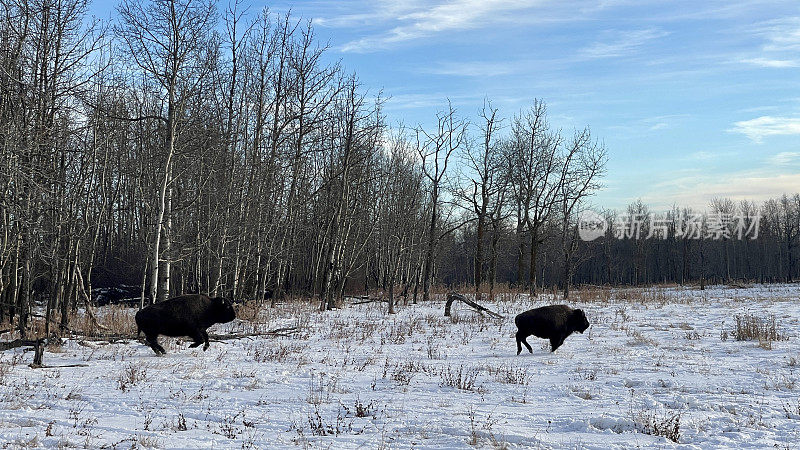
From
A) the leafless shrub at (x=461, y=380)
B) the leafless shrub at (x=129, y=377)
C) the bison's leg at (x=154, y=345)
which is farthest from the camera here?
the bison's leg at (x=154, y=345)

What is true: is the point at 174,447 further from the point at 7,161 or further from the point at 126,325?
the point at 126,325

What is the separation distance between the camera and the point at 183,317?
12430 mm

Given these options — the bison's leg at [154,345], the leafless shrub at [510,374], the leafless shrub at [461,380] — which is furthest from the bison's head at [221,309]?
the leafless shrub at [510,374]

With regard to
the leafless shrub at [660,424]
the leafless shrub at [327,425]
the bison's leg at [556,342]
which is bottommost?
the leafless shrub at [327,425]

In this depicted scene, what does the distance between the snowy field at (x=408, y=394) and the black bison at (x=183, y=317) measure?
1.45ft

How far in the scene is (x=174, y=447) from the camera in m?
5.89

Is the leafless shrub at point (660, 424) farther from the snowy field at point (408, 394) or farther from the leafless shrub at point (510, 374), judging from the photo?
the leafless shrub at point (510, 374)

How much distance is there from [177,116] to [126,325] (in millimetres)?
5995

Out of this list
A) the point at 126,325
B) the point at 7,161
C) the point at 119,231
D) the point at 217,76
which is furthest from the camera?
the point at 119,231

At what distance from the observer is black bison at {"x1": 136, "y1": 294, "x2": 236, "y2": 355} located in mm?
12109

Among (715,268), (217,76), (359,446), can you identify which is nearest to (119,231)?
(217,76)

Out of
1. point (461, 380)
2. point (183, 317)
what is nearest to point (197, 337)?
point (183, 317)

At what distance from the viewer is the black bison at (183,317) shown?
12109 millimetres

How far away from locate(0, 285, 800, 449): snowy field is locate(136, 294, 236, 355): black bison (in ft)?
1.45
